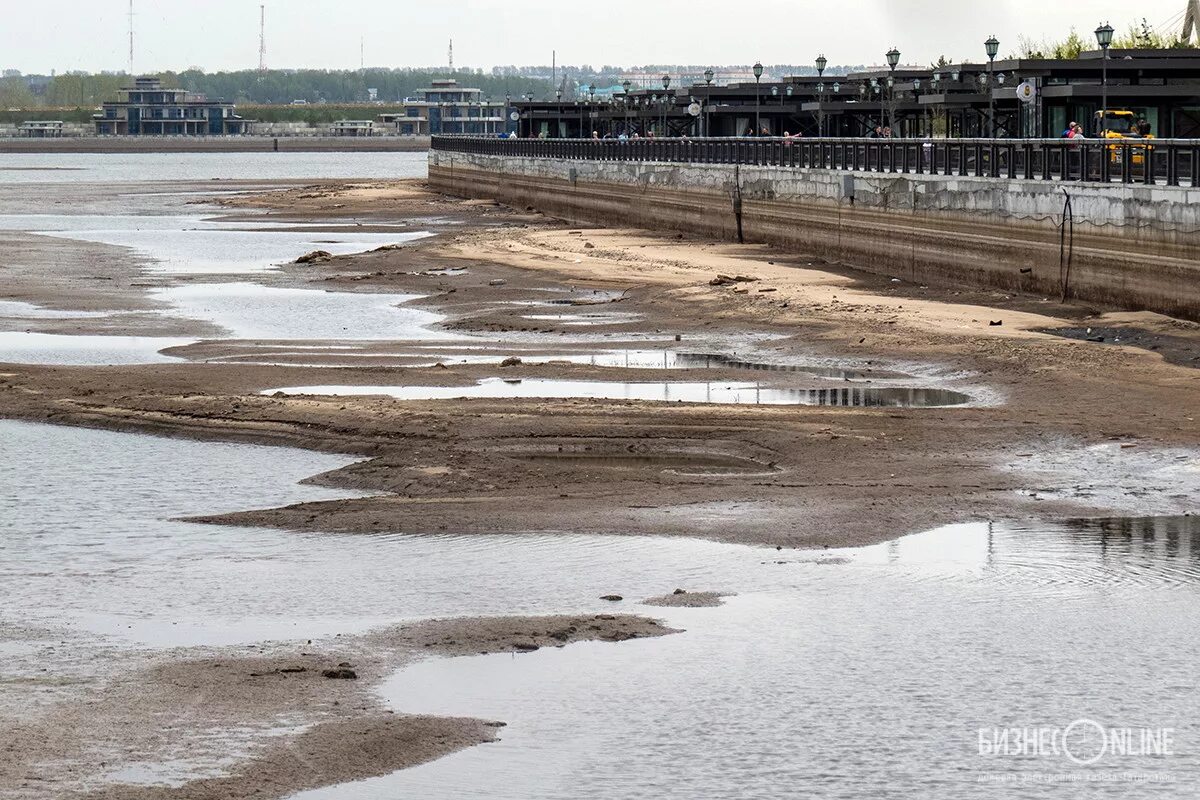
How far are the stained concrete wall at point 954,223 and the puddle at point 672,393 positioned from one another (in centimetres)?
765

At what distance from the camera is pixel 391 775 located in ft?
30.4

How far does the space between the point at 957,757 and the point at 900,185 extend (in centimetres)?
3349

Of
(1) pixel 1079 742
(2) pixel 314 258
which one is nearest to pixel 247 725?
(1) pixel 1079 742

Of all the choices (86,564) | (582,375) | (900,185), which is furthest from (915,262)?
(86,564)

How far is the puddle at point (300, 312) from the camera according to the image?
3086 cm

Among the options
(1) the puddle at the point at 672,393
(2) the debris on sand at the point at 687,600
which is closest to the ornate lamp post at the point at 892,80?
(1) the puddle at the point at 672,393

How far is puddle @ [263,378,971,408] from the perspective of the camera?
21.6m

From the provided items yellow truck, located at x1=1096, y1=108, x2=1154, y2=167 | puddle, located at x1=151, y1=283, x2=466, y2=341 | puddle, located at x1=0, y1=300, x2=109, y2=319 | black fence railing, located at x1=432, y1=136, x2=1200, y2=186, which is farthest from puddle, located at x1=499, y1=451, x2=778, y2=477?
yellow truck, located at x1=1096, y1=108, x2=1154, y2=167

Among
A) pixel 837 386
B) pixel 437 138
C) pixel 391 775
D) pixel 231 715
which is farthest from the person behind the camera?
pixel 437 138

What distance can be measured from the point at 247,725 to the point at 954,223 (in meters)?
30.3

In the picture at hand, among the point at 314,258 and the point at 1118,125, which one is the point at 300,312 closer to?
the point at 314,258

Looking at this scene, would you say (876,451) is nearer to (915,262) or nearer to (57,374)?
(57,374)

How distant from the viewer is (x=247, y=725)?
32.5 feet

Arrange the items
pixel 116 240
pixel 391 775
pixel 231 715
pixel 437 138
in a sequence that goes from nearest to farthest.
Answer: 1. pixel 391 775
2. pixel 231 715
3. pixel 116 240
4. pixel 437 138
